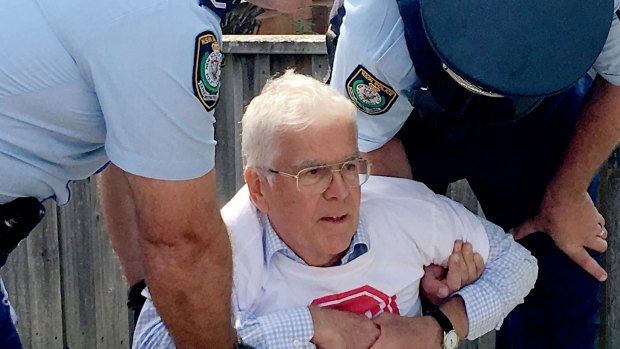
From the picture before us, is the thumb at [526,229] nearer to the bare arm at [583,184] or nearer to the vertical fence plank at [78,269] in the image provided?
the bare arm at [583,184]

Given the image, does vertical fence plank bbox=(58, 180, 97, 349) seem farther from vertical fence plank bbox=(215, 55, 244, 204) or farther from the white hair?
the white hair

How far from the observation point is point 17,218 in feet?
6.20

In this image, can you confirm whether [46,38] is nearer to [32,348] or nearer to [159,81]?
[159,81]

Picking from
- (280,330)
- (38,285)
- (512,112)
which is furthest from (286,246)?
→ (38,285)

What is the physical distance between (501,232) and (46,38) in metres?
1.22

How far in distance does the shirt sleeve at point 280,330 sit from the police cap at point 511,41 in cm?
63

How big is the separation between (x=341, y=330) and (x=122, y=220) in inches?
27.1

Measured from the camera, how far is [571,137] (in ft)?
8.31

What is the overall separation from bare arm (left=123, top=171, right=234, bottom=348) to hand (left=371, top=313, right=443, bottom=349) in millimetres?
364

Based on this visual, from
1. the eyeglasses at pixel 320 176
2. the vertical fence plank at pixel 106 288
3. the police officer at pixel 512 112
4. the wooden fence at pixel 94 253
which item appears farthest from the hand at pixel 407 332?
the vertical fence plank at pixel 106 288

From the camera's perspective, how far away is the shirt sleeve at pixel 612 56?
2.28m

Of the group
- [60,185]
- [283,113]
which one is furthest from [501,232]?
[60,185]

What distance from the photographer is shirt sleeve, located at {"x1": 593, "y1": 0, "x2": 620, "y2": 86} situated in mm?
2275

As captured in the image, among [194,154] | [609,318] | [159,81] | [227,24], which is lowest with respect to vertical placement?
[227,24]
